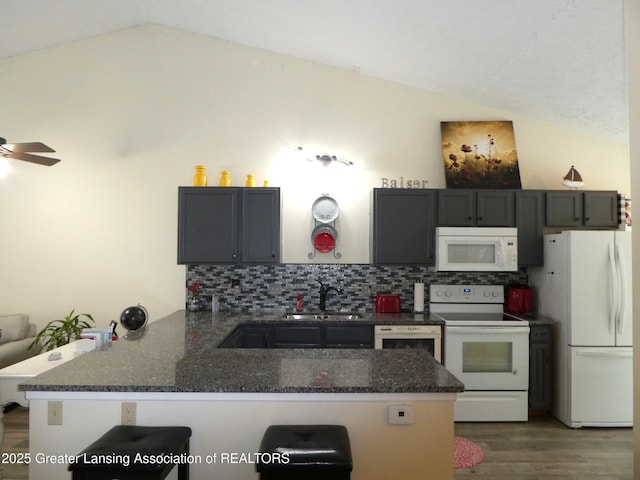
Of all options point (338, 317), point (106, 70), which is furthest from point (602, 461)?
point (106, 70)

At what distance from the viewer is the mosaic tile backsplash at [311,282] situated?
4.38 metres

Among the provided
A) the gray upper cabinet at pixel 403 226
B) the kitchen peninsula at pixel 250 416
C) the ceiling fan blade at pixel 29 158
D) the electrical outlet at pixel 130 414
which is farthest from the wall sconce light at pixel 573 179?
the ceiling fan blade at pixel 29 158

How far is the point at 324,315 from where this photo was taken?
4.14m

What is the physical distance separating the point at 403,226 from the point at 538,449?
2.15 meters

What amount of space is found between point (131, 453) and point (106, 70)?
13.8 ft

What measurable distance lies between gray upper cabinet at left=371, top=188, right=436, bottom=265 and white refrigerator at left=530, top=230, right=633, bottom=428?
4.04 feet

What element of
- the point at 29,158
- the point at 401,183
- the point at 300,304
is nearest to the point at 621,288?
the point at 401,183

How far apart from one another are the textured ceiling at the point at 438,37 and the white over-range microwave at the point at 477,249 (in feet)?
4.43

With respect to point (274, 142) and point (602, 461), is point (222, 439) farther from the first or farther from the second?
point (274, 142)

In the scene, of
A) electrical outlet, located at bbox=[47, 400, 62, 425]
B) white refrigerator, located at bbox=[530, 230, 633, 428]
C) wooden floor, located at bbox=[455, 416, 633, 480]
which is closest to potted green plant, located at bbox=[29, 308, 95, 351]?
electrical outlet, located at bbox=[47, 400, 62, 425]

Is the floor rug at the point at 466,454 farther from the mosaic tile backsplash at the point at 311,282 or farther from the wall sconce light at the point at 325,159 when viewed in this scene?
the wall sconce light at the point at 325,159

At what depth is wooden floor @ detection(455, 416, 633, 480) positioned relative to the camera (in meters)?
2.87

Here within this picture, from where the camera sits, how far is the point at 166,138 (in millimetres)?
4430

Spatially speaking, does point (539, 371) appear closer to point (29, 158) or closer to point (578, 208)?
point (578, 208)
